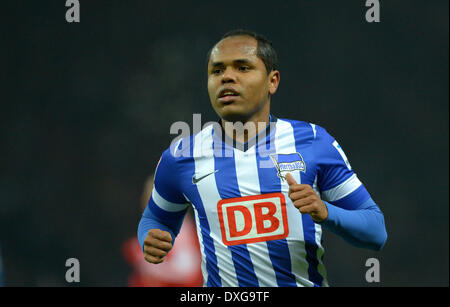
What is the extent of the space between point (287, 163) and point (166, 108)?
12.9 ft

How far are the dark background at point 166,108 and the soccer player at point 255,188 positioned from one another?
343 centimetres

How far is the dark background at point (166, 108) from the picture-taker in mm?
5770

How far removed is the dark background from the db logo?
3.61 m

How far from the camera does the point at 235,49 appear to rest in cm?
227

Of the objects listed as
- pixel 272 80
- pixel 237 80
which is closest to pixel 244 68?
pixel 237 80

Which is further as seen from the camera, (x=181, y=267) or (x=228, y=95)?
(x=181, y=267)

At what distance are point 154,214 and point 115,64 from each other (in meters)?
3.87

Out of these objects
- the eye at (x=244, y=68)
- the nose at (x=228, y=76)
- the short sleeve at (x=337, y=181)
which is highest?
the eye at (x=244, y=68)

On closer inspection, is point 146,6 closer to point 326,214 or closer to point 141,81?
point 141,81

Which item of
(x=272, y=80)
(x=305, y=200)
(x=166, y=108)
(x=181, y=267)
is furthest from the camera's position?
(x=166, y=108)

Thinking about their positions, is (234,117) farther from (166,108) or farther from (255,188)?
(166,108)

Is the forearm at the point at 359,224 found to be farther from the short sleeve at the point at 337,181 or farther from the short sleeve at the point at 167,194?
the short sleeve at the point at 167,194

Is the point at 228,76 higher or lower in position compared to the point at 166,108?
lower

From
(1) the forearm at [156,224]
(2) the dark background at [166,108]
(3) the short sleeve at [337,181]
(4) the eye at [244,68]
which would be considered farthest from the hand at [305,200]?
(2) the dark background at [166,108]
